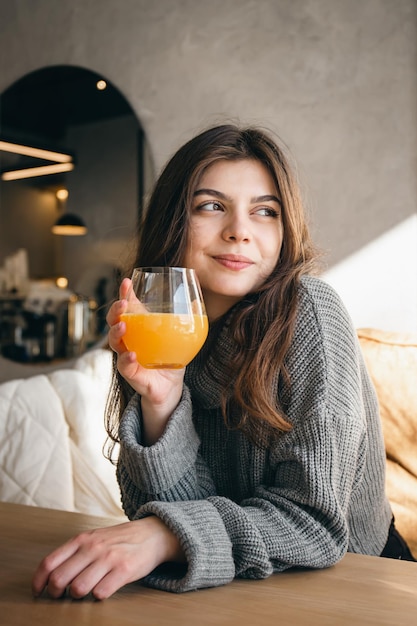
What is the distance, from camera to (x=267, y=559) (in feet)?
3.05

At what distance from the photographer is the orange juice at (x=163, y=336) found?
102cm

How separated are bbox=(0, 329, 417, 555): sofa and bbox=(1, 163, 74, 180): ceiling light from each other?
5.01 feet

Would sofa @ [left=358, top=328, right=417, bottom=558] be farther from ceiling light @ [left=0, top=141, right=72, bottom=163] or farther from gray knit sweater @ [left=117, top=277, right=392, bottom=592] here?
ceiling light @ [left=0, top=141, right=72, bottom=163]

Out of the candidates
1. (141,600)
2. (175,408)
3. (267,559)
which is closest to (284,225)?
(175,408)

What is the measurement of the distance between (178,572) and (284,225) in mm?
691

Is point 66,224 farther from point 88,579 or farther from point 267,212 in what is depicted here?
point 88,579

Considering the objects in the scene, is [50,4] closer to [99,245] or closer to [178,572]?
[99,245]

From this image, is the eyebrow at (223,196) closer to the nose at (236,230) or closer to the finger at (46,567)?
the nose at (236,230)

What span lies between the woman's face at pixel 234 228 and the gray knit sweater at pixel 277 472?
0.33ft

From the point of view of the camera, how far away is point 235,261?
129 cm

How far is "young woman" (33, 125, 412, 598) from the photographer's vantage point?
922 mm

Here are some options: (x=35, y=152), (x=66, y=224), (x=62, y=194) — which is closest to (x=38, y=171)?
(x=35, y=152)

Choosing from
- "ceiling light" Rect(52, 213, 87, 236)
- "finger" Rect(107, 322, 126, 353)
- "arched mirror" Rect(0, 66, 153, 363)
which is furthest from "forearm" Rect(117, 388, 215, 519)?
"ceiling light" Rect(52, 213, 87, 236)

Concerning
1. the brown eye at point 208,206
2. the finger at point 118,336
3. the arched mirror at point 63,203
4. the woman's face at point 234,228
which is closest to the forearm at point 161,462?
the finger at point 118,336
